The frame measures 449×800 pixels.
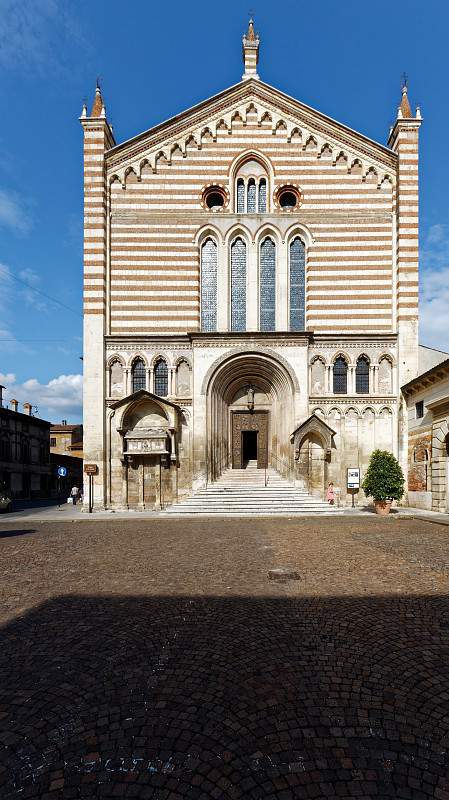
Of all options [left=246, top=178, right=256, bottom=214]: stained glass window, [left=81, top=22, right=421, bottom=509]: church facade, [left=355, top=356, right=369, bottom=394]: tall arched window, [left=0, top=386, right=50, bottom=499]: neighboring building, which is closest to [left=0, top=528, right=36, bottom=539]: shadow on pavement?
[left=81, top=22, right=421, bottom=509]: church facade

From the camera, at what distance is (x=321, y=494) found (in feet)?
70.3

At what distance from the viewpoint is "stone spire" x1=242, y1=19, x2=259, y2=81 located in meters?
23.8

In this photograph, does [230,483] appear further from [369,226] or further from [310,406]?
[369,226]

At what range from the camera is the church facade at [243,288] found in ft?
70.6

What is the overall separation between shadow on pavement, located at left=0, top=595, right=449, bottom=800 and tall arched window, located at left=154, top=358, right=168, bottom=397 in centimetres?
1597

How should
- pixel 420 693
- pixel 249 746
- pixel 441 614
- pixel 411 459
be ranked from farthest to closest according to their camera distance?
1. pixel 411 459
2. pixel 441 614
3. pixel 420 693
4. pixel 249 746

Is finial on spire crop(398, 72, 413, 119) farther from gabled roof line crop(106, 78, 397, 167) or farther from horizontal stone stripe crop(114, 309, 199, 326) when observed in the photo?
horizontal stone stripe crop(114, 309, 199, 326)

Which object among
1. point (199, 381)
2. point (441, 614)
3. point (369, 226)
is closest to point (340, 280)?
point (369, 226)

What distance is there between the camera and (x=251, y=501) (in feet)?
64.7

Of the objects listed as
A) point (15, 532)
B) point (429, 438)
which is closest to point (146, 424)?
point (15, 532)

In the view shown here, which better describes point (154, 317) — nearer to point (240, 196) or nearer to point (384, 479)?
point (240, 196)

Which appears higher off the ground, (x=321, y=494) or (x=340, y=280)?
(x=340, y=280)

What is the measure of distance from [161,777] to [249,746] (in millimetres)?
746

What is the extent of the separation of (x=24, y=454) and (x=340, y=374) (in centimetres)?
3188
